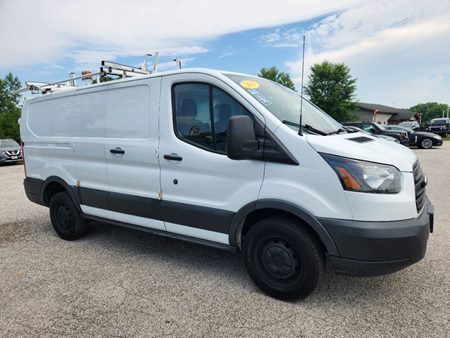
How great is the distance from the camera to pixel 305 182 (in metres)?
2.80

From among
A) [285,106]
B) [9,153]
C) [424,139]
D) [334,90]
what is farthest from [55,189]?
[334,90]

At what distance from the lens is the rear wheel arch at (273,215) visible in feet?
9.02

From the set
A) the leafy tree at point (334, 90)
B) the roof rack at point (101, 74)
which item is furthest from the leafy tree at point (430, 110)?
the roof rack at point (101, 74)

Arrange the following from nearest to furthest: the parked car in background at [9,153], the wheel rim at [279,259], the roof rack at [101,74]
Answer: the wheel rim at [279,259]
the roof rack at [101,74]
the parked car in background at [9,153]

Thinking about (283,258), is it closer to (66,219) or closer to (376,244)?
(376,244)

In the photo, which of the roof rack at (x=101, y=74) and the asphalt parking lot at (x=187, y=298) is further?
the roof rack at (x=101, y=74)

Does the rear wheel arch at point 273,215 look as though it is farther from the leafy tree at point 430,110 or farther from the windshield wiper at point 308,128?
the leafy tree at point 430,110

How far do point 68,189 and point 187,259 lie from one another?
1949 mm

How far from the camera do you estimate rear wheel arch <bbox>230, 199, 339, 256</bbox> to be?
2750 mm

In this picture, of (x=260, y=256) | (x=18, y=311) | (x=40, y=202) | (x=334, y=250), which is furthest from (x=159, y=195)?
(x=40, y=202)

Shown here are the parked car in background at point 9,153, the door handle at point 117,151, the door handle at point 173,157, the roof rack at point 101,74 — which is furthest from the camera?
the parked car in background at point 9,153

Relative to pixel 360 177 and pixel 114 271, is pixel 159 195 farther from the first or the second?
pixel 360 177

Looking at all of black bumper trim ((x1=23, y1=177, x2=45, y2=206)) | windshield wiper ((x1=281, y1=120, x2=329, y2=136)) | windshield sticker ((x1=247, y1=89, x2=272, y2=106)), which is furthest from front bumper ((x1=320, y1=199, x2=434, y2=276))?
black bumper trim ((x1=23, y1=177, x2=45, y2=206))

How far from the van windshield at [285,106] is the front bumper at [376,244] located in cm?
88
